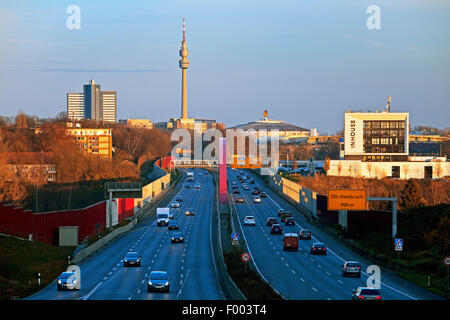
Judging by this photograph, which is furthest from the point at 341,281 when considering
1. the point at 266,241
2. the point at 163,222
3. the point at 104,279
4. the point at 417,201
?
the point at 417,201

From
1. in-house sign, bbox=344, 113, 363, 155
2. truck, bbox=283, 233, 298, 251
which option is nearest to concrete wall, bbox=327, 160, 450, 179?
in-house sign, bbox=344, 113, 363, 155

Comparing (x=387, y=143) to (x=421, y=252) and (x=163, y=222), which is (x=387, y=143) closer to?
(x=163, y=222)

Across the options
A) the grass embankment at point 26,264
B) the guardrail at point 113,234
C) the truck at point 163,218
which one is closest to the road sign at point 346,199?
the guardrail at point 113,234

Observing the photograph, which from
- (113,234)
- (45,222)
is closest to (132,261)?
(45,222)

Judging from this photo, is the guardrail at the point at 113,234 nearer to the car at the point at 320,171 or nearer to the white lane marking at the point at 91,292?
the white lane marking at the point at 91,292

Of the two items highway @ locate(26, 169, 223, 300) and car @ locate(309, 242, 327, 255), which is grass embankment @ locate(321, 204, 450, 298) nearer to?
car @ locate(309, 242, 327, 255)
